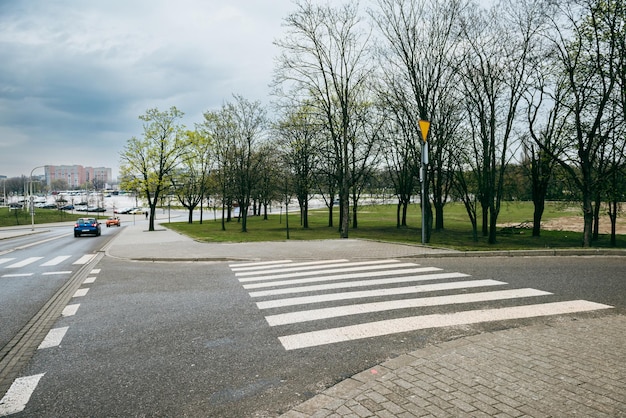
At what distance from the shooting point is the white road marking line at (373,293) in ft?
23.5

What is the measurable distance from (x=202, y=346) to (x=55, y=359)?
177 centimetres

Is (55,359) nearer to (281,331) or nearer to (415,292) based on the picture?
(281,331)

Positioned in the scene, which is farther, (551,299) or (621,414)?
(551,299)

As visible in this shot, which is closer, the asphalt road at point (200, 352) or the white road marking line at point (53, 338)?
the asphalt road at point (200, 352)

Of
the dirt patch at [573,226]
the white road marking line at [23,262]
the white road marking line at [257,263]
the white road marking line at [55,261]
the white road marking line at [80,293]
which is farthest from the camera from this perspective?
the dirt patch at [573,226]

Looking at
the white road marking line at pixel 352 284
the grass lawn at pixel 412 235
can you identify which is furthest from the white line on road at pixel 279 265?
the grass lawn at pixel 412 235

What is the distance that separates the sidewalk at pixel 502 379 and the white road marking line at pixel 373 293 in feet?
8.44

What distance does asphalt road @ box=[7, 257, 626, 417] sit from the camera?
3703 millimetres

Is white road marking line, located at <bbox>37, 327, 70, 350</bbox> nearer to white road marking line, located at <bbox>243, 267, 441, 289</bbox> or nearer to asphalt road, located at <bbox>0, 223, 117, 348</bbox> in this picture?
asphalt road, located at <bbox>0, 223, 117, 348</bbox>

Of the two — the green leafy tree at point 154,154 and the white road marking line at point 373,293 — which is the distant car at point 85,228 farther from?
the white road marking line at point 373,293

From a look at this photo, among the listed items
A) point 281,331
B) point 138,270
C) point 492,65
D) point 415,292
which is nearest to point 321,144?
point 492,65

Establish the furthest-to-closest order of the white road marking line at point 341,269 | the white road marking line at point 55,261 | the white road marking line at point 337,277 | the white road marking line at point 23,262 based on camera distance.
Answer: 1. the white road marking line at point 55,261
2. the white road marking line at point 23,262
3. the white road marking line at point 341,269
4. the white road marking line at point 337,277

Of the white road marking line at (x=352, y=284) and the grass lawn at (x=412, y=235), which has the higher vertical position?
the white road marking line at (x=352, y=284)

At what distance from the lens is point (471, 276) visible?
926 cm
